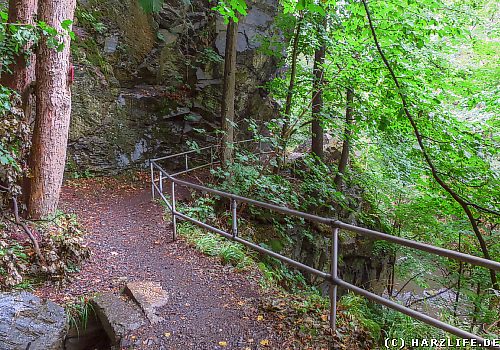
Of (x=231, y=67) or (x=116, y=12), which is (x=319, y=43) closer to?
(x=231, y=67)

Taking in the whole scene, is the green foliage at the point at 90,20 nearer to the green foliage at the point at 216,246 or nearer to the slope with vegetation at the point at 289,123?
the slope with vegetation at the point at 289,123

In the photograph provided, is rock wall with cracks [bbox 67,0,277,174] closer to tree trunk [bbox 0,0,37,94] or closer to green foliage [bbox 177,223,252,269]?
tree trunk [bbox 0,0,37,94]

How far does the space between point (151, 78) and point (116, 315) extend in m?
10.3

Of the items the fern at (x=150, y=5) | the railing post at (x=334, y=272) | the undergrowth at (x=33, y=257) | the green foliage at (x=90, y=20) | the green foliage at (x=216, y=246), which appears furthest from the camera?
the green foliage at (x=90, y=20)

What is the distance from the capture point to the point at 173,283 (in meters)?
4.23

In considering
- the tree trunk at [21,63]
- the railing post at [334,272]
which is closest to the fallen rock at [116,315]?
the railing post at [334,272]

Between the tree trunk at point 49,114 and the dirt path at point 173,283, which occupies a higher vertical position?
the tree trunk at point 49,114

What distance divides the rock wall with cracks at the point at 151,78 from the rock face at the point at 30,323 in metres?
7.34

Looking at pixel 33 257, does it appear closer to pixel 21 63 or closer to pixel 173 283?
pixel 173 283

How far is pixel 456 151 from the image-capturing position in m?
6.36

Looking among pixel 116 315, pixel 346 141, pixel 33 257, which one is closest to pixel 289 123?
pixel 346 141

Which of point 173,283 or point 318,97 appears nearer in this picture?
point 173,283

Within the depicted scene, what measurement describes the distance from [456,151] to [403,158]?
3.05 meters

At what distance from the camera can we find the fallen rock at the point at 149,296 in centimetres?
353
